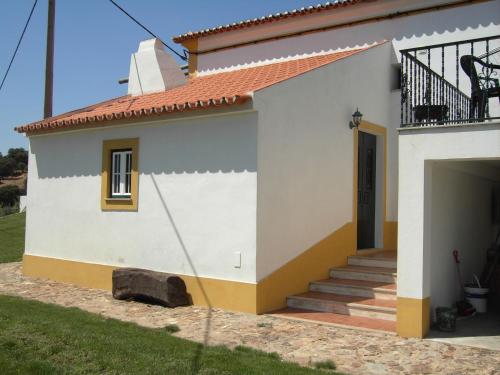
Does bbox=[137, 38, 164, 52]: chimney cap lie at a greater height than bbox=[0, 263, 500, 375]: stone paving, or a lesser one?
greater

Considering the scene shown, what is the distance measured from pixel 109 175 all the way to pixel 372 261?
5.30 m

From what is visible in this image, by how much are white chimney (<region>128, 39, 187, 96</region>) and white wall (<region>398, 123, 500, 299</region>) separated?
7.27m

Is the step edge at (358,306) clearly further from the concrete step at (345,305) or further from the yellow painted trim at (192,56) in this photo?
the yellow painted trim at (192,56)

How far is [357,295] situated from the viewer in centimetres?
846

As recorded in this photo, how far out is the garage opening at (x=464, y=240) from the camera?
6926mm

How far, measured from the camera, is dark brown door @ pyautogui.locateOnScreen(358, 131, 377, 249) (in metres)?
10.8

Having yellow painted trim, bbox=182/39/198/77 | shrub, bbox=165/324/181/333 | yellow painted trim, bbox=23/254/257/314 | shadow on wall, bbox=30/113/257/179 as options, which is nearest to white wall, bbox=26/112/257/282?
shadow on wall, bbox=30/113/257/179

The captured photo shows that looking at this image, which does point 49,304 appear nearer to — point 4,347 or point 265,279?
point 4,347

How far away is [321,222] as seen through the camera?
934cm

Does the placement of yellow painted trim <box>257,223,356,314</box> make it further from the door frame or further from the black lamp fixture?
the black lamp fixture

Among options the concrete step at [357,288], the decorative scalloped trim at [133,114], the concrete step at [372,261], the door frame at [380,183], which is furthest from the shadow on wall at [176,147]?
the door frame at [380,183]

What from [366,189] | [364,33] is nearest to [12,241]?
[366,189]

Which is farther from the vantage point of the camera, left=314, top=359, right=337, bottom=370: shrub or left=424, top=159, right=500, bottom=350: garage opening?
left=424, top=159, right=500, bottom=350: garage opening

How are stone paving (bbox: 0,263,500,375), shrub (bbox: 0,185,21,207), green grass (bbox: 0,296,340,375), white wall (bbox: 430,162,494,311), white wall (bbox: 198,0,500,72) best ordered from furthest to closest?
shrub (bbox: 0,185,21,207)
white wall (bbox: 198,0,500,72)
white wall (bbox: 430,162,494,311)
stone paving (bbox: 0,263,500,375)
green grass (bbox: 0,296,340,375)
